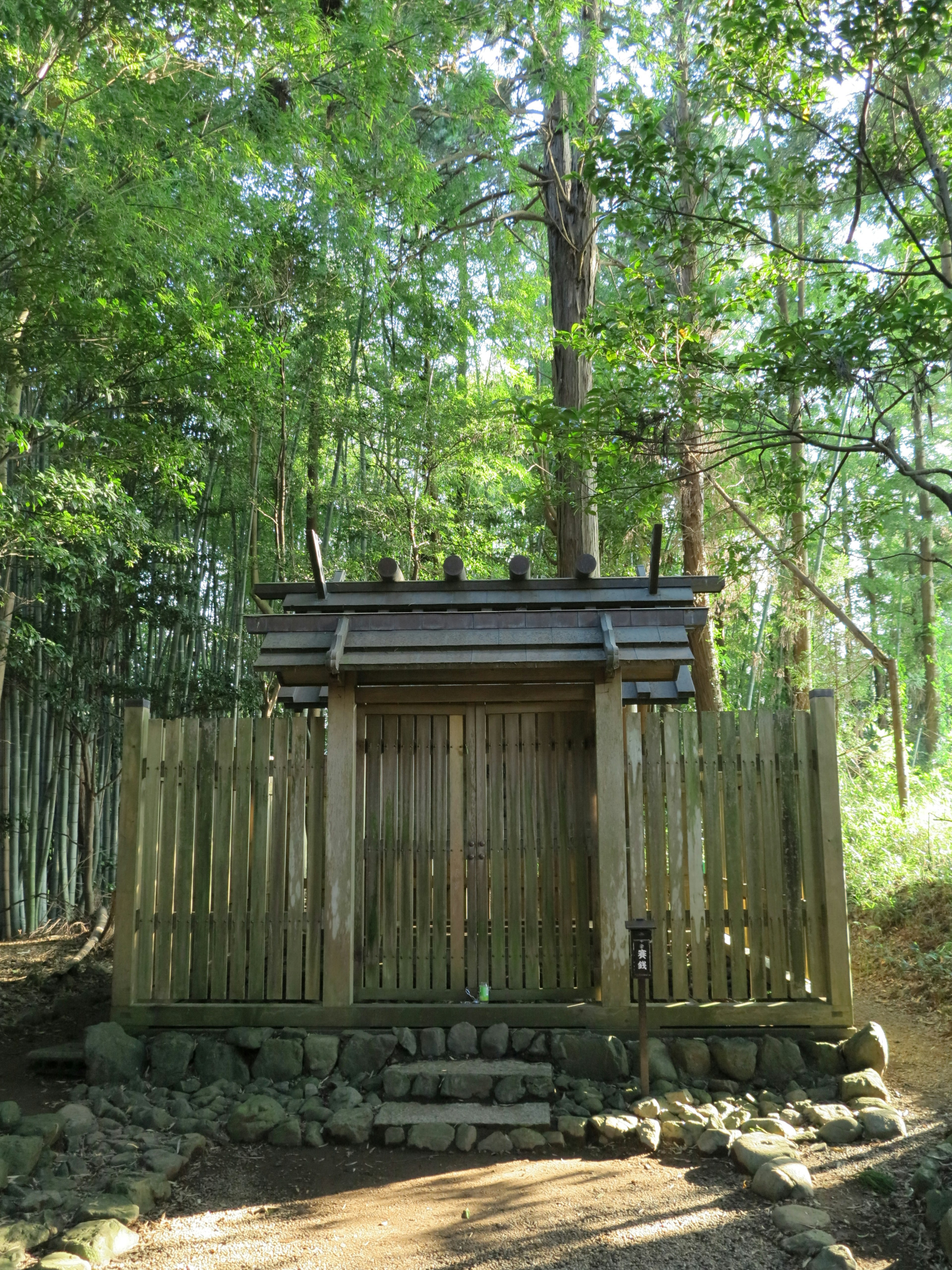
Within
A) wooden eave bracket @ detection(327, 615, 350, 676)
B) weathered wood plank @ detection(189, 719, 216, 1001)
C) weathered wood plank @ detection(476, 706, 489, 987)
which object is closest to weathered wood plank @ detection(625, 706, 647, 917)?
weathered wood plank @ detection(476, 706, 489, 987)

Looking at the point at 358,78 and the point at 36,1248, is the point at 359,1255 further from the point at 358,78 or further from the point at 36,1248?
the point at 358,78

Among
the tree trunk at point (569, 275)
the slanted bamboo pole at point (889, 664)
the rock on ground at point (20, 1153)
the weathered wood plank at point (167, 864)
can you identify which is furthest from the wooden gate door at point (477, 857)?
the slanted bamboo pole at point (889, 664)

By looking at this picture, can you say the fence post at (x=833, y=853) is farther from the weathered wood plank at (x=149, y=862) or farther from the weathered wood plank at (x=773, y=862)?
the weathered wood plank at (x=149, y=862)

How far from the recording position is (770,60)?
4.79 metres

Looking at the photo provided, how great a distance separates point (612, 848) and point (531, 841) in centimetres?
56

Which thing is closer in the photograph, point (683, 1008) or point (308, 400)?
point (683, 1008)

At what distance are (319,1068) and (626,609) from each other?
10.3ft

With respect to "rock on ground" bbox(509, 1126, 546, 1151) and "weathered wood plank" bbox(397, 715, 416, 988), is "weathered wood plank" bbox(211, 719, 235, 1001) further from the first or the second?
"rock on ground" bbox(509, 1126, 546, 1151)

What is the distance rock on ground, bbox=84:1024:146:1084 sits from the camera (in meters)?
4.77

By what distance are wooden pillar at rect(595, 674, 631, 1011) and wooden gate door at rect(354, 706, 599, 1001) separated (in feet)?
0.85

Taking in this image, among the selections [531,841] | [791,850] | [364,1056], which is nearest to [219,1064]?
[364,1056]

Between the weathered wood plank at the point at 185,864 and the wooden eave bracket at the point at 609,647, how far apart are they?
251 centimetres

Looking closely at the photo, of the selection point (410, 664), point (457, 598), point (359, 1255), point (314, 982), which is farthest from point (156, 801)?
point (359, 1255)

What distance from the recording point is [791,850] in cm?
519
